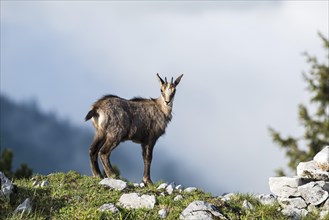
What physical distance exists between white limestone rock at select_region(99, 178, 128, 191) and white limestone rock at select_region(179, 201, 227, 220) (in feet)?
5.69

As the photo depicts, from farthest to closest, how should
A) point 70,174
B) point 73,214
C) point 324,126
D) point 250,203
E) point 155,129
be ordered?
point 324,126 → point 155,129 → point 70,174 → point 250,203 → point 73,214

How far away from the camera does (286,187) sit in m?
13.0

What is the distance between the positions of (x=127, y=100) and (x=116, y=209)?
13.4 ft

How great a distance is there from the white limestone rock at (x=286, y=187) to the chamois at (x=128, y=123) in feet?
9.68

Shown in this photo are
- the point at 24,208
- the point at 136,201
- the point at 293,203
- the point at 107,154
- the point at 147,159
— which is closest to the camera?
the point at 24,208

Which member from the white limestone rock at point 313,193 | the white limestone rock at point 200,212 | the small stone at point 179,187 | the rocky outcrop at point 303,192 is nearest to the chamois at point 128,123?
the small stone at point 179,187

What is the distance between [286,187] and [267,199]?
57 centimetres

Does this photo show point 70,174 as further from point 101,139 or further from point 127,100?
point 127,100

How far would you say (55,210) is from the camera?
1138cm

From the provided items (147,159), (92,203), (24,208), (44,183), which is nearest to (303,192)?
(147,159)

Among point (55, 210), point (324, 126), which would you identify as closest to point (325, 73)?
point (324, 126)

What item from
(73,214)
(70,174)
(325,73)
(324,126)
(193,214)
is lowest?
(193,214)

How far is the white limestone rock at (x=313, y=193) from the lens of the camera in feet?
41.1

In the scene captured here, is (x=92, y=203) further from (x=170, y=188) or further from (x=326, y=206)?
(x=326, y=206)
